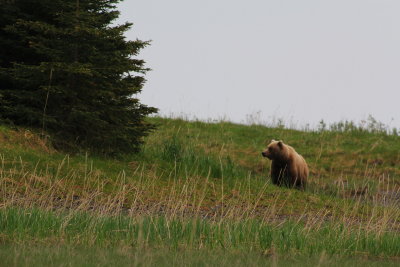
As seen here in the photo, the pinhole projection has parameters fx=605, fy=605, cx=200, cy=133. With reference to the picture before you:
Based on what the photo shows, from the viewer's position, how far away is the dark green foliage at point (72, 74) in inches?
566

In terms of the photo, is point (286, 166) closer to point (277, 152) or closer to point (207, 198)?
point (277, 152)

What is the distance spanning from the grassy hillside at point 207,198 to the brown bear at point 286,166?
0.45 m

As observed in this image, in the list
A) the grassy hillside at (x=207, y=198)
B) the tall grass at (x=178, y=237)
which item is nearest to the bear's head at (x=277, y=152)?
the grassy hillside at (x=207, y=198)

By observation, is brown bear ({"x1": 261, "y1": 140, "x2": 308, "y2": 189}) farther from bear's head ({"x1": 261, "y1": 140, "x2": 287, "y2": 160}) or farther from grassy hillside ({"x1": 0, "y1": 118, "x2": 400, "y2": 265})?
grassy hillside ({"x1": 0, "y1": 118, "x2": 400, "y2": 265})

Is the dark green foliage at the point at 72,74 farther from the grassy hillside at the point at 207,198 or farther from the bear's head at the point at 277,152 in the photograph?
the bear's head at the point at 277,152

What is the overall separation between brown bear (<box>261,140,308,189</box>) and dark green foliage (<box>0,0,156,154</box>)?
380cm

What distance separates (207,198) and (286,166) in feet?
13.0

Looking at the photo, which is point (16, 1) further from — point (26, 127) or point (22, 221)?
point (22, 221)

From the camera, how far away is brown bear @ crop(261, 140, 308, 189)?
1683 centimetres

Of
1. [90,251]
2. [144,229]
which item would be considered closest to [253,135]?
[144,229]

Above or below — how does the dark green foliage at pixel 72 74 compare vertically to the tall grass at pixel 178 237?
above

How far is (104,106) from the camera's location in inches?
585

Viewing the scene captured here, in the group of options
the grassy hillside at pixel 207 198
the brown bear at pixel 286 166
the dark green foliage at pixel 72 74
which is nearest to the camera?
the grassy hillside at pixel 207 198

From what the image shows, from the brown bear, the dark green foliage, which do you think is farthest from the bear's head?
the dark green foliage
